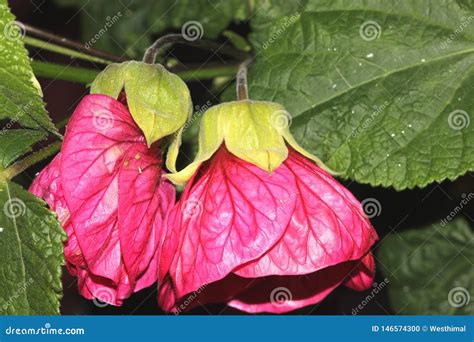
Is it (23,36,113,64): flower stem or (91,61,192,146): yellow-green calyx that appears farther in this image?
(23,36,113,64): flower stem

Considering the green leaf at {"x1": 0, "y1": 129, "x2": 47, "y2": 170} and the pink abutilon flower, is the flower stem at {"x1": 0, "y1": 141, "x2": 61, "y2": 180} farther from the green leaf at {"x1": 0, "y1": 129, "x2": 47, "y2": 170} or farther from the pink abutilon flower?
the pink abutilon flower

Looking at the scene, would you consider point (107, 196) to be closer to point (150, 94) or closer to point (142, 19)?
point (150, 94)

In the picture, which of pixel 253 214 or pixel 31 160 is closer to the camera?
pixel 253 214

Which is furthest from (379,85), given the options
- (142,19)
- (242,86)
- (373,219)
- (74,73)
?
(142,19)

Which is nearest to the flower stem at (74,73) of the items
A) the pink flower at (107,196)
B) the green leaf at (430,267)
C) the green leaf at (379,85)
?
the green leaf at (379,85)

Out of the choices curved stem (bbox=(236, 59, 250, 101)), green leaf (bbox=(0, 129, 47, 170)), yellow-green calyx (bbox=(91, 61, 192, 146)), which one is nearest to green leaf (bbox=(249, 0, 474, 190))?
curved stem (bbox=(236, 59, 250, 101))

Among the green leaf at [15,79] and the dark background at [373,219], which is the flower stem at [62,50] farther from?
the green leaf at [15,79]
